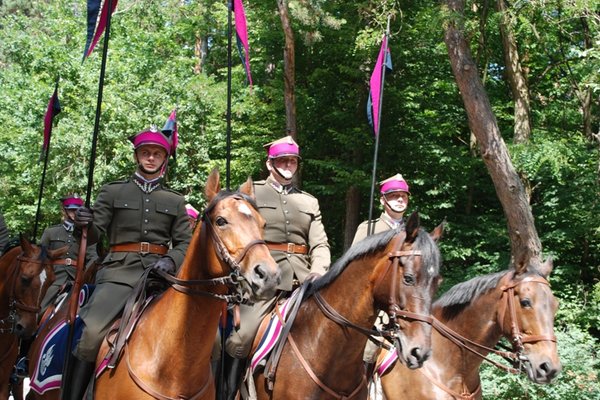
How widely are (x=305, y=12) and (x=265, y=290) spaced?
14.7 m

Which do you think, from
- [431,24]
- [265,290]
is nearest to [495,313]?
[265,290]

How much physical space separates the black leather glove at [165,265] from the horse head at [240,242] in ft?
2.30

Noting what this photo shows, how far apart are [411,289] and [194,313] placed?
1451mm

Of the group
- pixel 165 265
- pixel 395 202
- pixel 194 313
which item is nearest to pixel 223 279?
pixel 194 313

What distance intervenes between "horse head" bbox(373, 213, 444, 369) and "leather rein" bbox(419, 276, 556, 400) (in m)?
1.37

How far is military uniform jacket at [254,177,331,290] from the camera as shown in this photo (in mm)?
6379

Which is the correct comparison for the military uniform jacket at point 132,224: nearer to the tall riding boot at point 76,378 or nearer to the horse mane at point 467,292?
the tall riding boot at point 76,378

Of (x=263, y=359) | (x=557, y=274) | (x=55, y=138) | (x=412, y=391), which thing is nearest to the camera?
(x=263, y=359)

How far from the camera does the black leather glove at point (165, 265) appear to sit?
16.8ft

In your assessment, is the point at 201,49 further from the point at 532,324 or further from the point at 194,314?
the point at 194,314

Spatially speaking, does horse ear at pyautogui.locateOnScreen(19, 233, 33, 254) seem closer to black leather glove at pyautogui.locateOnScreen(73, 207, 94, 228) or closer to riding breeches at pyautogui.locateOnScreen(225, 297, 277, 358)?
black leather glove at pyautogui.locateOnScreen(73, 207, 94, 228)

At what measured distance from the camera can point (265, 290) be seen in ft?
13.1

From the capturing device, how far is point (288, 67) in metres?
19.1

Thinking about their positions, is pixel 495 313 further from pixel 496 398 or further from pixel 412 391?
pixel 496 398
